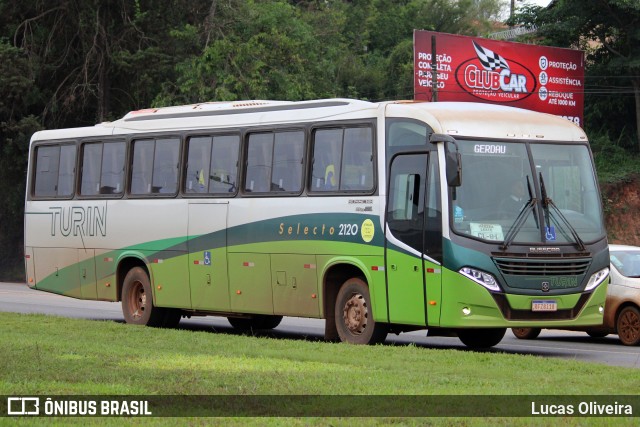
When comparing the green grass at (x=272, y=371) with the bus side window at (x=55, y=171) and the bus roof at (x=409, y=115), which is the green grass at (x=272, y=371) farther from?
the bus side window at (x=55, y=171)

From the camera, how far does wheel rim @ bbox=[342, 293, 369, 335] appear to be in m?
18.1

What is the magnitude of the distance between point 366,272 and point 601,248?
332cm

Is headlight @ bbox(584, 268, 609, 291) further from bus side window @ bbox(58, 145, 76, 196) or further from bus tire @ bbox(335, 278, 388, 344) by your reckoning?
bus side window @ bbox(58, 145, 76, 196)

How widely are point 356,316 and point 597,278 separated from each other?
11.4ft

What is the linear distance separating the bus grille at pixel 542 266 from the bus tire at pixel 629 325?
3.31 m

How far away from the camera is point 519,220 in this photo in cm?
1702

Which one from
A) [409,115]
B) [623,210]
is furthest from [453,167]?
[623,210]

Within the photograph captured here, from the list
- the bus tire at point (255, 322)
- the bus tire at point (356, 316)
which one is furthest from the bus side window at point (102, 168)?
the bus tire at point (356, 316)

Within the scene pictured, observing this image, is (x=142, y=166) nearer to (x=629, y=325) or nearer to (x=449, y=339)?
(x=449, y=339)

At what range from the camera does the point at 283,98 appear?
46438 mm

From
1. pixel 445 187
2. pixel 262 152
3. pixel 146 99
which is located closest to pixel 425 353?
pixel 445 187

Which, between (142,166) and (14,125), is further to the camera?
(14,125)

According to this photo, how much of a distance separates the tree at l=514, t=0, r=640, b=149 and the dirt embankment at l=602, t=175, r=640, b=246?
242 cm

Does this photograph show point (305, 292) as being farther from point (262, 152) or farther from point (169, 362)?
point (169, 362)
